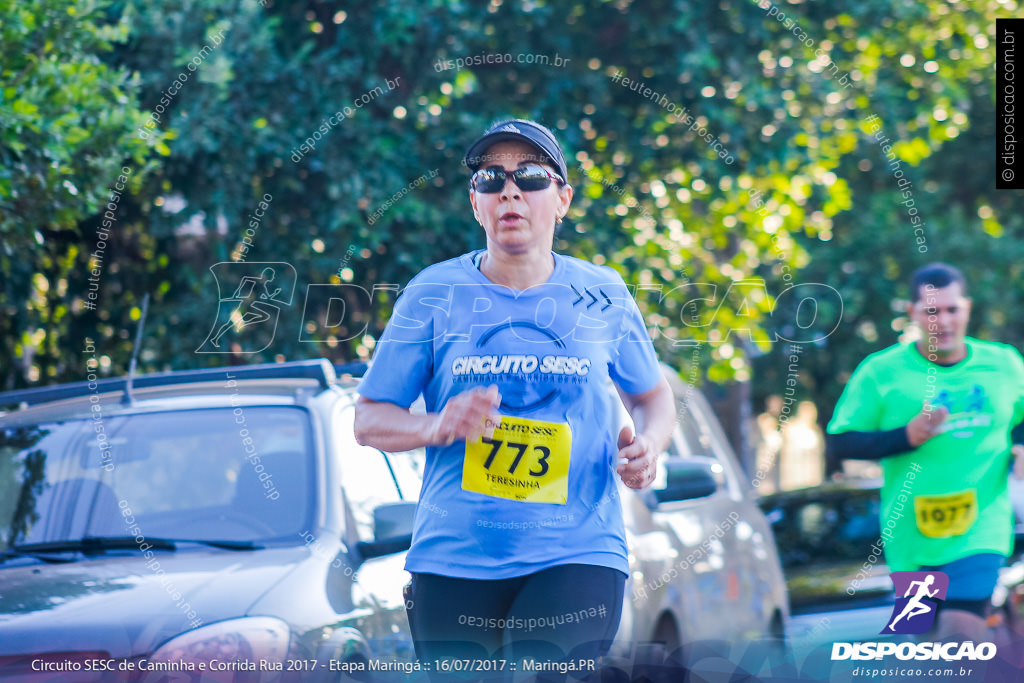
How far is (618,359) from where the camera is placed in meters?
2.95

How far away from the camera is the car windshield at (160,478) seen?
3562mm

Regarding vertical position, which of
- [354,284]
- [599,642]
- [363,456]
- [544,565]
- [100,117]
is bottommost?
[599,642]

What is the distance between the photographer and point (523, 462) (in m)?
2.72

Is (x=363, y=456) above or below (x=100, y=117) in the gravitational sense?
below

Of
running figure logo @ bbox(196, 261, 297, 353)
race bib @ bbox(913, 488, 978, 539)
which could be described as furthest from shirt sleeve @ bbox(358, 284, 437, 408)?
running figure logo @ bbox(196, 261, 297, 353)

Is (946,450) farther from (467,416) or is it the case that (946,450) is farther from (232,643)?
(232,643)

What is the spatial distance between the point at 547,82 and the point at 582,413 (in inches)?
194

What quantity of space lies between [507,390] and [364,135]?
4.17m

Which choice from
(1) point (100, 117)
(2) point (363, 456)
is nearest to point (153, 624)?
(2) point (363, 456)

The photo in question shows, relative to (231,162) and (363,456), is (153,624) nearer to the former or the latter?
(363,456)

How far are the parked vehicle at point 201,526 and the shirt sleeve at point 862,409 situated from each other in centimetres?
164

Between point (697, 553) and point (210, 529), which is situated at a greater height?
point (210, 529)

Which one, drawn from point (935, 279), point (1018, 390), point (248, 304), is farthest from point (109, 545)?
point (248, 304)

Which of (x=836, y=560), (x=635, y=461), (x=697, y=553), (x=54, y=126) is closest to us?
(x=635, y=461)
